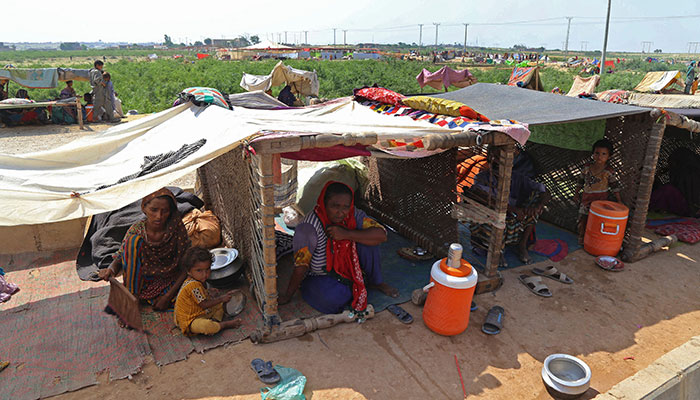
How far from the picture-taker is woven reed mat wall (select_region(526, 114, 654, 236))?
4355 mm

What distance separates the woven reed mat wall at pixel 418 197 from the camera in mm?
4363

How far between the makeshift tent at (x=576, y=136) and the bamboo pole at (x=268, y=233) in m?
2.21

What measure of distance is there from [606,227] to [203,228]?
406cm

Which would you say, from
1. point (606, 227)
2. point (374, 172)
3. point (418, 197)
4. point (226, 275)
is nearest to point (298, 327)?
point (226, 275)

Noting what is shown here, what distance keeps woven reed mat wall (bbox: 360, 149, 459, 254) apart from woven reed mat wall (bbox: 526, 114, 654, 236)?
5.60 ft

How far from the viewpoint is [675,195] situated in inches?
228

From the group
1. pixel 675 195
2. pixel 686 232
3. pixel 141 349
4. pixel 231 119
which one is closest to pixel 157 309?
pixel 141 349

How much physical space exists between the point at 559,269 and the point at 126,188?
12.9ft

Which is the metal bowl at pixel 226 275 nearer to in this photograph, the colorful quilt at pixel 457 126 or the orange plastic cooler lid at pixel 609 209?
the colorful quilt at pixel 457 126

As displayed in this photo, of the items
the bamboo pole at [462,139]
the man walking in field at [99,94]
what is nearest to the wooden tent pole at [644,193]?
the bamboo pole at [462,139]

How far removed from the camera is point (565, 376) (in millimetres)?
2889

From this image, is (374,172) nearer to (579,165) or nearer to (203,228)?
(203,228)

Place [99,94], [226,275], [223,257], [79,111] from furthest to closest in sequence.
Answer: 1. [99,94]
2. [79,111]
3. [223,257]
4. [226,275]

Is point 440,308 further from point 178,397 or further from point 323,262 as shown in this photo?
point 178,397
